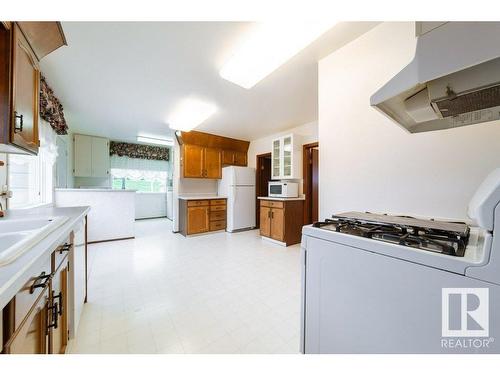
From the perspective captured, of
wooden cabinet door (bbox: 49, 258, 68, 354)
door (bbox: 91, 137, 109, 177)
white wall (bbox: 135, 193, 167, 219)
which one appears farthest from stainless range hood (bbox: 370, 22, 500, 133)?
white wall (bbox: 135, 193, 167, 219)

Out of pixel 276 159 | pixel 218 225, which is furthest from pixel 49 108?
pixel 276 159

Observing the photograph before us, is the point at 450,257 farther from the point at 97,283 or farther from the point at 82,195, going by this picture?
the point at 82,195

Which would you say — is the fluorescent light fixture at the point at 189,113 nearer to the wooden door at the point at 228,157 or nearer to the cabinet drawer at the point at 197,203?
the wooden door at the point at 228,157

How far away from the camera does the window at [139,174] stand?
575cm

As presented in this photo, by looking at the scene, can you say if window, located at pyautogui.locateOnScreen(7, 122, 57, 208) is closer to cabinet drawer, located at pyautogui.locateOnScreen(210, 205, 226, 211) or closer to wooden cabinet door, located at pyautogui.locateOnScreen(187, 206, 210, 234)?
wooden cabinet door, located at pyautogui.locateOnScreen(187, 206, 210, 234)

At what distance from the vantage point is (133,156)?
5879 millimetres

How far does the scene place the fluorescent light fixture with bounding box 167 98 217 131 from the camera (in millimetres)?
2939

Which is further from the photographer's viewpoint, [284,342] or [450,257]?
[284,342]

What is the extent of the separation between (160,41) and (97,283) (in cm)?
252

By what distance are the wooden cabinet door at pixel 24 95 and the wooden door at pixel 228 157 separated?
3.60m

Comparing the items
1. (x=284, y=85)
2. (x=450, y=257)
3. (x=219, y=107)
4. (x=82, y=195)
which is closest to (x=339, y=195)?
(x=450, y=257)

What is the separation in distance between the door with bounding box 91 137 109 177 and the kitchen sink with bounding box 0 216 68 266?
4.27 metres

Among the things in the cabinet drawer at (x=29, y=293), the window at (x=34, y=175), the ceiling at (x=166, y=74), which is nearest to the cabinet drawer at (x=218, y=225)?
the ceiling at (x=166, y=74)
